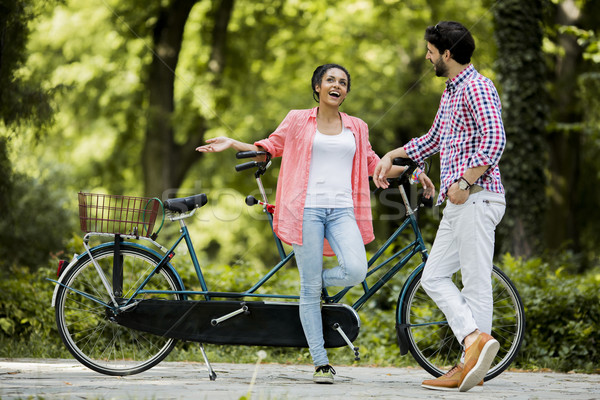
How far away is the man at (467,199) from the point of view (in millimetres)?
3809

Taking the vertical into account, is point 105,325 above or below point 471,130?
below

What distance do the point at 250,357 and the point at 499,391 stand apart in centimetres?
229

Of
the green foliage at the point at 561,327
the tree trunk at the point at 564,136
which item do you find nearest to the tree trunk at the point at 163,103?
the tree trunk at the point at 564,136

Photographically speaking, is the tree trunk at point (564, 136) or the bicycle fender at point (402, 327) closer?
the bicycle fender at point (402, 327)

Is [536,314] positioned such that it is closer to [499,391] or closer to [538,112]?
[499,391]

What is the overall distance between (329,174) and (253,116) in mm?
12165

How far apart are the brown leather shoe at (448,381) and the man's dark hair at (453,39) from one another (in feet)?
5.96

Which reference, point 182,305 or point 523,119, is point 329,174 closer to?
point 182,305

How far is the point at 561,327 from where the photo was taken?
18.8ft

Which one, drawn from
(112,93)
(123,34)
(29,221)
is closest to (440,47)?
(29,221)

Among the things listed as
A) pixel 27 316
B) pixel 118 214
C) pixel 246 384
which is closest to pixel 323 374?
pixel 246 384

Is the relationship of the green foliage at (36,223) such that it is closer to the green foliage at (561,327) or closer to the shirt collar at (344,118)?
the shirt collar at (344,118)

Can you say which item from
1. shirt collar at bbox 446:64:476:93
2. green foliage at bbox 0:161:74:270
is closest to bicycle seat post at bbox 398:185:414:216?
shirt collar at bbox 446:64:476:93

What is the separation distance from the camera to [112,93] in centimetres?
1608
